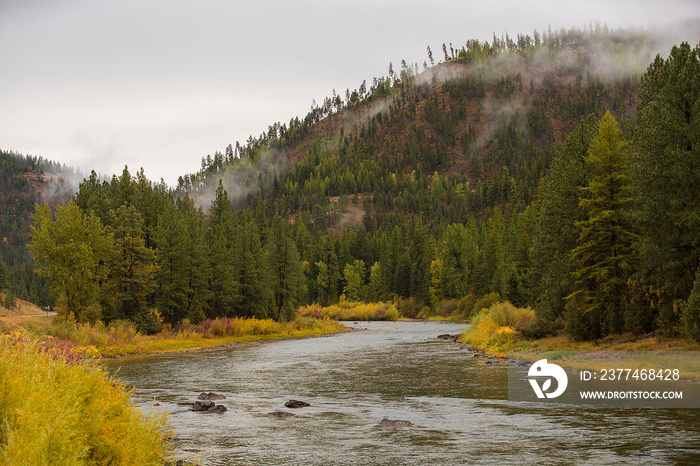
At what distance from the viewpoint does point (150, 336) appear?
59.5 metres

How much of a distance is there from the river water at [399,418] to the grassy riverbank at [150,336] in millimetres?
11922

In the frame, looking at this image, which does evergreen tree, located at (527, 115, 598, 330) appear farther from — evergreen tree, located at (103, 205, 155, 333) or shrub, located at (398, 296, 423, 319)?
shrub, located at (398, 296, 423, 319)

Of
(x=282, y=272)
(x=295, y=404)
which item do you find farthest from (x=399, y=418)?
(x=282, y=272)

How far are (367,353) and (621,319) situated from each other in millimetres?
19205

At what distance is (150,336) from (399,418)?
1645 inches

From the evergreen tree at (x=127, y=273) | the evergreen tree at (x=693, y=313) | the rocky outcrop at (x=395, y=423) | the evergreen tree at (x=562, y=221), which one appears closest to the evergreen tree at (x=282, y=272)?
the evergreen tree at (x=127, y=273)

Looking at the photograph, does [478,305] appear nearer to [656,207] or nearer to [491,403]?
[656,207]

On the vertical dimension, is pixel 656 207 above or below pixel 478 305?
above

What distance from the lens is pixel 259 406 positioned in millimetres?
26453

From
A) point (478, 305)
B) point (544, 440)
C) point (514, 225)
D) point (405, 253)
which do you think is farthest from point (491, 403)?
point (405, 253)

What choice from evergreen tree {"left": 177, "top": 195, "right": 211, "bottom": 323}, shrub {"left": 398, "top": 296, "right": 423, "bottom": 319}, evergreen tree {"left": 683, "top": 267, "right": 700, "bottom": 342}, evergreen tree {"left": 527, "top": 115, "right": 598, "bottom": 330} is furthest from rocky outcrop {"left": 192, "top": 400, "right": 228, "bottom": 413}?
shrub {"left": 398, "top": 296, "right": 423, "bottom": 319}

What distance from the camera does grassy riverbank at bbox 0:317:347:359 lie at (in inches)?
1922

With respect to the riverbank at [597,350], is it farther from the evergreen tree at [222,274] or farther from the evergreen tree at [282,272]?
the evergreen tree at [282,272]

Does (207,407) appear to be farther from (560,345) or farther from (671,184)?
(560,345)
